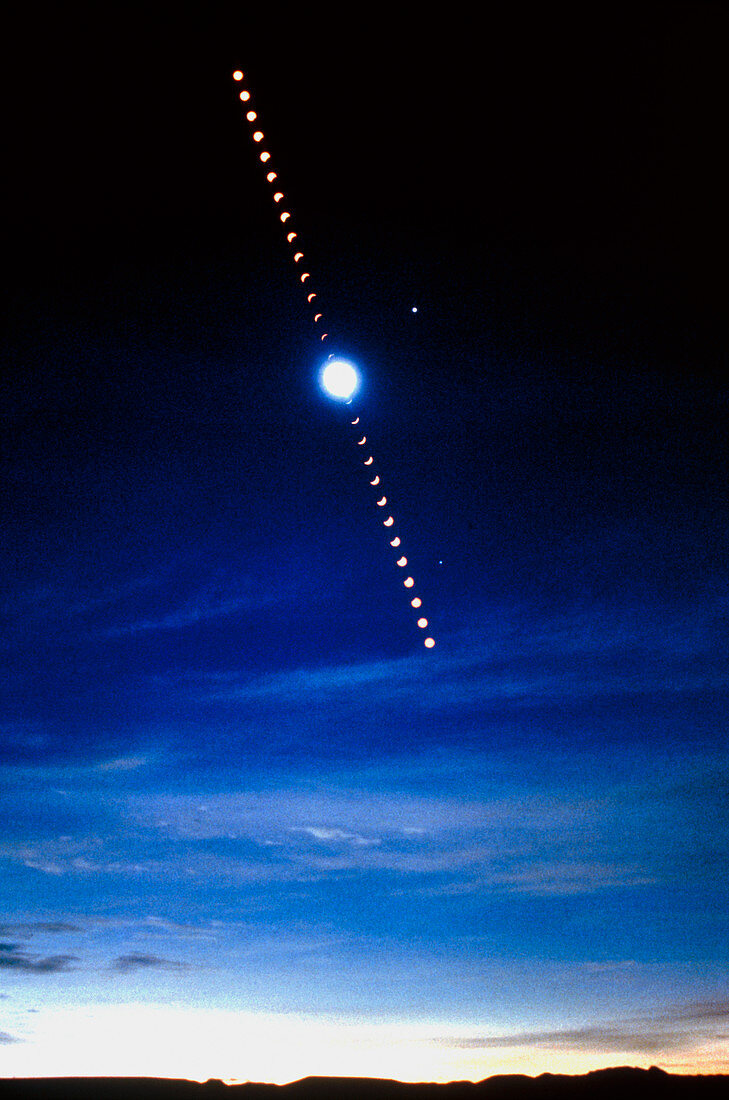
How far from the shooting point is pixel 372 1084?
427 inches

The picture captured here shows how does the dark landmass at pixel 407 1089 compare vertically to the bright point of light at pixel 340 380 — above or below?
below

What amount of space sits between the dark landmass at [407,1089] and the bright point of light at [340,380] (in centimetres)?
775

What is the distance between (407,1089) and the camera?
10688 millimetres

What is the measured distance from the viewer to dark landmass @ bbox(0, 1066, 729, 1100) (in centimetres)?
1018

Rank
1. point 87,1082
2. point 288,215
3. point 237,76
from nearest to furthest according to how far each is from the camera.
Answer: point 237,76, point 288,215, point 87,1082

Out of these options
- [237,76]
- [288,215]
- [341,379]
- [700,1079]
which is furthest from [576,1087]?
[237,76]

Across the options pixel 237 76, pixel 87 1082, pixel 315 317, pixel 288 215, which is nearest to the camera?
pixel 237 76

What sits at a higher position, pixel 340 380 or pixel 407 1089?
pixel 340 380

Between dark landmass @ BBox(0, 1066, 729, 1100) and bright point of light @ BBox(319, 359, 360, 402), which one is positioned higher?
bright point of light @ BBox(319, 359, 360, 402)

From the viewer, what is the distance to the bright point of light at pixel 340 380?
9883mm

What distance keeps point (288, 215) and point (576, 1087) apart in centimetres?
989

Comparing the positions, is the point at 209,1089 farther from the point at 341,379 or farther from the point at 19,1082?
the point at 341,379

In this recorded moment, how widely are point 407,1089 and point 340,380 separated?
805cm

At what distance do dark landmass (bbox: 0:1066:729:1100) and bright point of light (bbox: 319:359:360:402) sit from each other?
7747 mm
